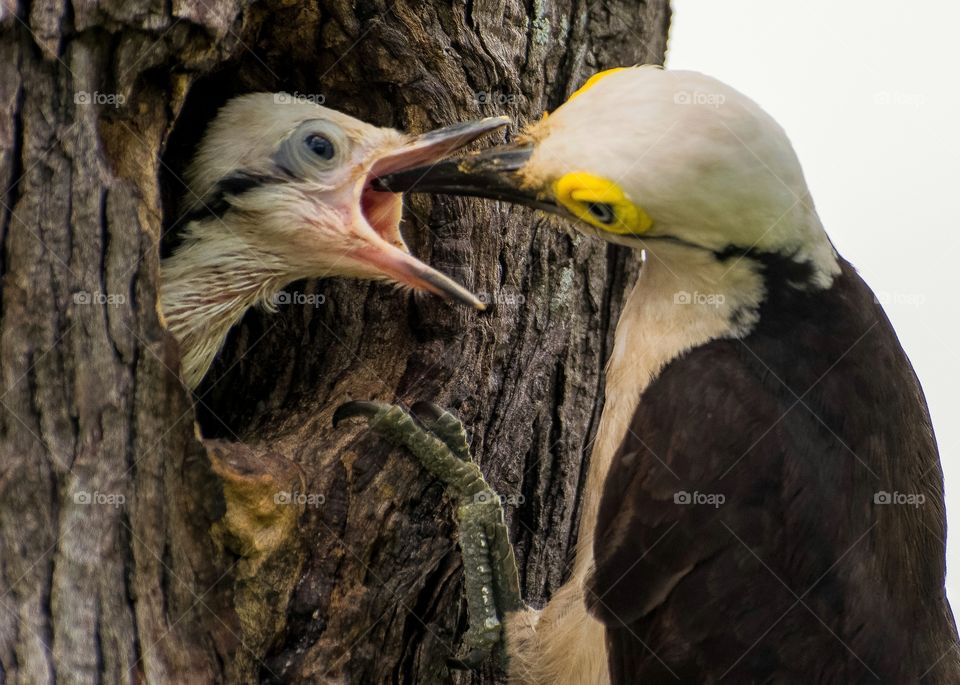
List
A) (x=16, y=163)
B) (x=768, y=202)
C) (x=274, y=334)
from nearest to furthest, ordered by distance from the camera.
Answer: (x=16, y=163) < (x=768, y=202) < (x=274, y=334)

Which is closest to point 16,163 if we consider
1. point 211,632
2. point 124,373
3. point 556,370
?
point 124,373

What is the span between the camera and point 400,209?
3.30m

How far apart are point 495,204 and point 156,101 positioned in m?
1.17

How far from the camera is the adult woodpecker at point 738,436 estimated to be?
8.77 ft

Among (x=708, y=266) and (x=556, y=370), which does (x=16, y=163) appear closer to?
(x=708, y=266)

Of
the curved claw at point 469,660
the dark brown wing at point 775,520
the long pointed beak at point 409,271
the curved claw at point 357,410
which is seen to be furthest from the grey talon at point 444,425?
the curved claw at point 469,660

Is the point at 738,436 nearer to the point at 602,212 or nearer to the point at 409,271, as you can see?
the point at 602,212

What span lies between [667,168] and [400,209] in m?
1.00

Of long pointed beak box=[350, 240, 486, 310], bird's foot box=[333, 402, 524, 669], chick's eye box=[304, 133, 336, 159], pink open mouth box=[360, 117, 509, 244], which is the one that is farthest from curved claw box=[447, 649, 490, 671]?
chick's eye box=[304, 133, 336, 159]

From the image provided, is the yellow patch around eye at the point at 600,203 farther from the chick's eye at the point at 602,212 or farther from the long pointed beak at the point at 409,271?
the long pointed beak at the point at 409,271

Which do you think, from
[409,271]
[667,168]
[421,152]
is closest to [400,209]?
[421,152]

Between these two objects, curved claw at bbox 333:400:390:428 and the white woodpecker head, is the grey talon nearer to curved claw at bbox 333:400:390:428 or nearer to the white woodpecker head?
curved claw at bbox 333:400:390:428

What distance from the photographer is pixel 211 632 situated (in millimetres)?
2506

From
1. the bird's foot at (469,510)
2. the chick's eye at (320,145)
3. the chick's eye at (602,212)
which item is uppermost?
the chick's eye at (320,145)
